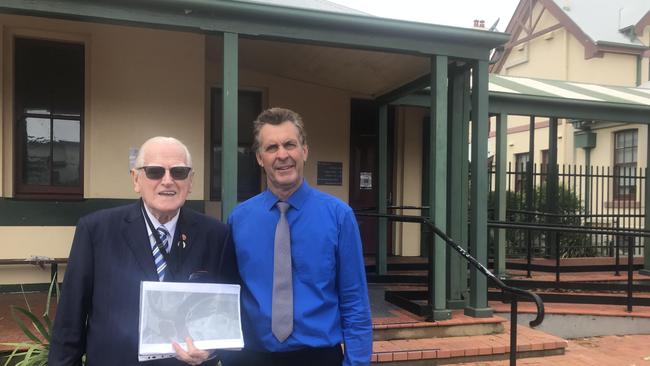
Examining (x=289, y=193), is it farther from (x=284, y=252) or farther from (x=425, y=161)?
(x=425, y=161)

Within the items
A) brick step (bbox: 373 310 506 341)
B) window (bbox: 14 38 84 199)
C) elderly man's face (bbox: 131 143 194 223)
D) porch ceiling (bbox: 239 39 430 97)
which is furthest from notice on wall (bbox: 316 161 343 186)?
elderly man's face (bbox: 131 143 194 223)

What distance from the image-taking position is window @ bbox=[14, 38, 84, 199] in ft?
17.0

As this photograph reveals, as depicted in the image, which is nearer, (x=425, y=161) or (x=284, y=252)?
(x=284, y=252)

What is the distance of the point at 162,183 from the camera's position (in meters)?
1.79

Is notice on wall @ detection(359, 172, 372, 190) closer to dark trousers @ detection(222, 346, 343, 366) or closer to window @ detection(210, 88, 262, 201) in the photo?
window @ detection(210, 88, 262, 201)

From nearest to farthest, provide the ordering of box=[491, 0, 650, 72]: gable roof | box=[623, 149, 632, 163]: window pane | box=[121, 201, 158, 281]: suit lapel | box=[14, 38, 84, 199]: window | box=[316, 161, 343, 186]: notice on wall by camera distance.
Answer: box=[121, 201, 158, 281]: suit lapel
box=[14, 38, 84, 199]: window
box=[316, 161, 343, 186]: notice on wall
box=[623, 149, 632, 163]: window pane
box=[491, 0, 650, 72]: gable roof

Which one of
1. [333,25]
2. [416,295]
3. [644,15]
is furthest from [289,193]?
[644,15]

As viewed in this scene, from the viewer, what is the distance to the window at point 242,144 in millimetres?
6527


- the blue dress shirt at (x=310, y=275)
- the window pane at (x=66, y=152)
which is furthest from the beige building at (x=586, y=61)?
the blue dress shirt at (x=310, y=275)

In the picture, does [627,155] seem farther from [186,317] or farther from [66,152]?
[186,317]

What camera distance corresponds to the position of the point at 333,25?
13.7ft

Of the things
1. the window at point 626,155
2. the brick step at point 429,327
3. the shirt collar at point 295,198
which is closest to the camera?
the shirt collar at point 295,198

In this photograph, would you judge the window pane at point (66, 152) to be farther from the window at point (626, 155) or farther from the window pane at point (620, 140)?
the window pane at point (620, 140)

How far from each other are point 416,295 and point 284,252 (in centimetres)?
370
